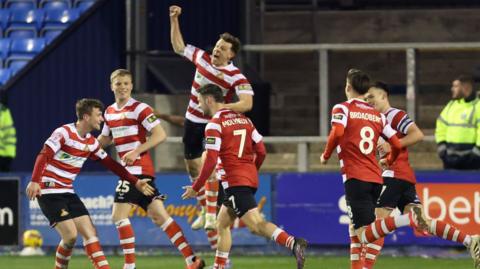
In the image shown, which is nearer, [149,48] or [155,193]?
[155,193]

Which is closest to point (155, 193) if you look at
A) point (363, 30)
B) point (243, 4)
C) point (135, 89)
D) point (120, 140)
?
point (120, 140)

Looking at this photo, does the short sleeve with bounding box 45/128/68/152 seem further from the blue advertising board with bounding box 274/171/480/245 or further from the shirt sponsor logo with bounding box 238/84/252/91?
the blue advertising board with bounding box 274/171/480/245

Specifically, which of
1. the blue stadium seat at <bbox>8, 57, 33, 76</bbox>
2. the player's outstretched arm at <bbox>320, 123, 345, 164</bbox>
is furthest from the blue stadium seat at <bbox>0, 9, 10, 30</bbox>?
the player's outstretched arm at <bbox>320, 123, 345, 164</bbox>

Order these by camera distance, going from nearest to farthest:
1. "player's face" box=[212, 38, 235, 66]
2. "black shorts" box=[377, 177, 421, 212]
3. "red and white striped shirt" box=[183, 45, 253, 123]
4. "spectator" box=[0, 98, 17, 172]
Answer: "black shorts" box=[377, 177, 421, 212] → "player's face" box=[212, 38, 235, 66] → "red and white striped shirt" box=[183, 45, 253, 123] → "spectator" box=[0, 98, 17, 172]

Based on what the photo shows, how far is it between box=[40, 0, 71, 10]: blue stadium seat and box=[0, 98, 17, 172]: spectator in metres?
3.06

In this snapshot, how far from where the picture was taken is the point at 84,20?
20.9m

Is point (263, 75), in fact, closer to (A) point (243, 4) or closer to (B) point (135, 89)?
(A) point (243, 4)

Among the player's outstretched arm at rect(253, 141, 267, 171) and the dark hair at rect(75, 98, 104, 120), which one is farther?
the player's outstretched arm at rect(253, 141, 267, 171)

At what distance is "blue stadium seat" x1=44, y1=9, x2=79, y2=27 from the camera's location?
23.1 metres

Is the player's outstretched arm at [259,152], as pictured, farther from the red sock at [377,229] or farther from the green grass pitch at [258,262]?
the green grass pitch at [258,262]

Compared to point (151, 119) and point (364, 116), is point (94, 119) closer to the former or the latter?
point (151, 119)

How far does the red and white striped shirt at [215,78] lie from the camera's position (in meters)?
15.0

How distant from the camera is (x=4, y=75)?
2234cm

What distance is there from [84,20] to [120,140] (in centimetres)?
691
